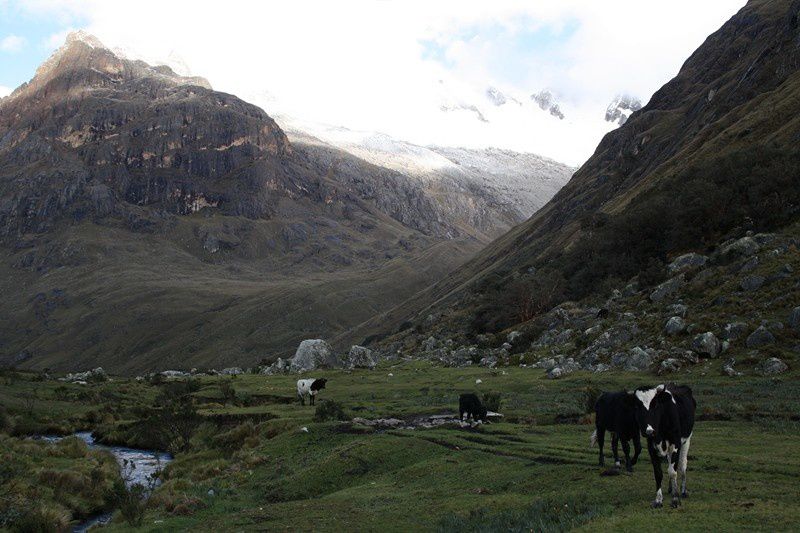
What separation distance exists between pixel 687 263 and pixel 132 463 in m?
48.4

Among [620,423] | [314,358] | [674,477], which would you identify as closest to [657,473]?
[674,477]

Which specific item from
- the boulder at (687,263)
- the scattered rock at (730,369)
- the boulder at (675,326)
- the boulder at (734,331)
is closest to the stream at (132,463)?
the scattered rock at (730,369)

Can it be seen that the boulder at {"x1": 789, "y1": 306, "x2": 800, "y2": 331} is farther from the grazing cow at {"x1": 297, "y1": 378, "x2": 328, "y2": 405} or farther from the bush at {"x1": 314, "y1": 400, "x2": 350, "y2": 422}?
the grazing cow at {"x1": 297, "y1": 378, "x2": 328, "y2": 405}

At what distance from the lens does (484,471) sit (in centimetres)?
2217

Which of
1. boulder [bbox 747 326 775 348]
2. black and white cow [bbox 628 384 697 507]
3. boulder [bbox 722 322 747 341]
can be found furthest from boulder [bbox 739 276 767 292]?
black and white cow [bbox 628 384 697 507]

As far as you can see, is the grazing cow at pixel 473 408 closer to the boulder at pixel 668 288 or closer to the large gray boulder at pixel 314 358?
the boulder at pixel 668 288

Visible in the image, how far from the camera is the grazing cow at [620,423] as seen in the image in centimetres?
1906

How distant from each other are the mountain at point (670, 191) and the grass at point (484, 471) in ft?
94.2

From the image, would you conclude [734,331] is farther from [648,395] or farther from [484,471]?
[648,395]

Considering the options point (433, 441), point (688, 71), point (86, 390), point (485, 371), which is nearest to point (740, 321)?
point (485, 371)

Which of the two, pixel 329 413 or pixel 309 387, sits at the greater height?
pixel 329 413

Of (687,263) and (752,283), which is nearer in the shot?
(752,283)

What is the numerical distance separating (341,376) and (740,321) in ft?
134

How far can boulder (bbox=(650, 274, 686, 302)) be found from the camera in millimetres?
54000
